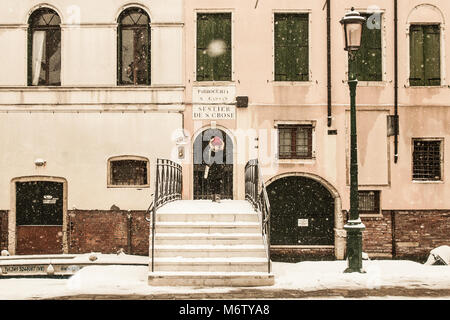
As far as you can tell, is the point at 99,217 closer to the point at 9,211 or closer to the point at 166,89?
the point at 9,211

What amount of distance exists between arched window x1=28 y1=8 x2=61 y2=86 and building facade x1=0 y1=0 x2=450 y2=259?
17 centimetres

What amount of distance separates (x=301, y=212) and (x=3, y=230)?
8.31m

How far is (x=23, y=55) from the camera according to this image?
60.3 ft

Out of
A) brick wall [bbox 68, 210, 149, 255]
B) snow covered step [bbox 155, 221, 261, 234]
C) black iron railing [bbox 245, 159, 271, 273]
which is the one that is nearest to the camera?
black iron railing [bbox 245, 159, 271, 273]

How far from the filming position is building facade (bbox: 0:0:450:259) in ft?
59.9

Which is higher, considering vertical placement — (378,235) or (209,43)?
(209,43)

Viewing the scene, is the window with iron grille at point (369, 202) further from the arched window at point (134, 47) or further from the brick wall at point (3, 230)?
the brick wall at point (3, 230)

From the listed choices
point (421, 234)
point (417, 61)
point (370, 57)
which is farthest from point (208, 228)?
point (417, 61)

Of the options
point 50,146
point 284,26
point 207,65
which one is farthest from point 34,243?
point 284,26

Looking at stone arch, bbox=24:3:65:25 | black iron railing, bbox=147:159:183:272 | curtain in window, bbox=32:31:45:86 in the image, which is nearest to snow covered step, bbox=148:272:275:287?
black iron railing, bbox=147:159:183:272

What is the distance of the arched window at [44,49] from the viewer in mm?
18547

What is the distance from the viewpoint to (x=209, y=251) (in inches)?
509

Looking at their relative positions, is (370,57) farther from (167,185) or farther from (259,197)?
(167,185)

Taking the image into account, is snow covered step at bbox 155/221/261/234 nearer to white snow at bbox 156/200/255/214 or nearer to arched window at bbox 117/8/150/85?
white snow at bbox 156/200/255/214
